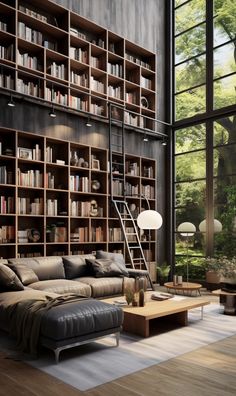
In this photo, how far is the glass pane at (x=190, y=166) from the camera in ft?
28.5

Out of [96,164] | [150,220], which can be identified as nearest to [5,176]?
[96,164]

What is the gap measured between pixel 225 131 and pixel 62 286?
16.4 feet

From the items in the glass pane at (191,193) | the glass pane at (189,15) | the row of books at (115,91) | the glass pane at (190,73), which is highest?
the glass pane at (189,15)


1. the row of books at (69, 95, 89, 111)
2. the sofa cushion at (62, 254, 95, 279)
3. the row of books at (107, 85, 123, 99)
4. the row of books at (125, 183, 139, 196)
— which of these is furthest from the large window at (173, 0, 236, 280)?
the row of books at (69, 95, 89, 111)

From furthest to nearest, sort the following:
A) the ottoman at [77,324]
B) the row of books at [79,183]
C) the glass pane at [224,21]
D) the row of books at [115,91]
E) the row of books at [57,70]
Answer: the glass pane at [224,21]
the row of books at [115,91]
the row of books at [79,183]
the row of books at [57,70]
the ottoman at [77,324]

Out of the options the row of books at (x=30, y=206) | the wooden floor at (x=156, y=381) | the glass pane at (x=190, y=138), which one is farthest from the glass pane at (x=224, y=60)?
the wooden floor at (x=156, y=381)

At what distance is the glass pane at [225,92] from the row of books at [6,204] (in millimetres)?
4797

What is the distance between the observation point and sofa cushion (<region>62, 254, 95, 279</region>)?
20.4 feet

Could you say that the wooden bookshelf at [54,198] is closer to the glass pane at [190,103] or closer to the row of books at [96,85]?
the row of books at [96,85]

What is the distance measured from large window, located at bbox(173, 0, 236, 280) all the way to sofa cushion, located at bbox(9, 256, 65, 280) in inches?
114

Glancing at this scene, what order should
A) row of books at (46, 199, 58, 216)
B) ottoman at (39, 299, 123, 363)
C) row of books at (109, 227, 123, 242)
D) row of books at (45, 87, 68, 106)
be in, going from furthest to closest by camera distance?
1. row of books at (109, 227, 123, 242)
2. row of books at (45, 87, 68, 106)
3. row of books at (46, 199, 58, 216)
4. ottoman at (39, 299, 123, 363)

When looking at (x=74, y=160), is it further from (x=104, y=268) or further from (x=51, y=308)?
(x=51, y=308)

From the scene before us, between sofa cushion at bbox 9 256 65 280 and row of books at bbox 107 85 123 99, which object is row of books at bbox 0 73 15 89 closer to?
row of books at bbox 107 85 123 99

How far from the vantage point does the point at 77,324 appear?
372 cm
